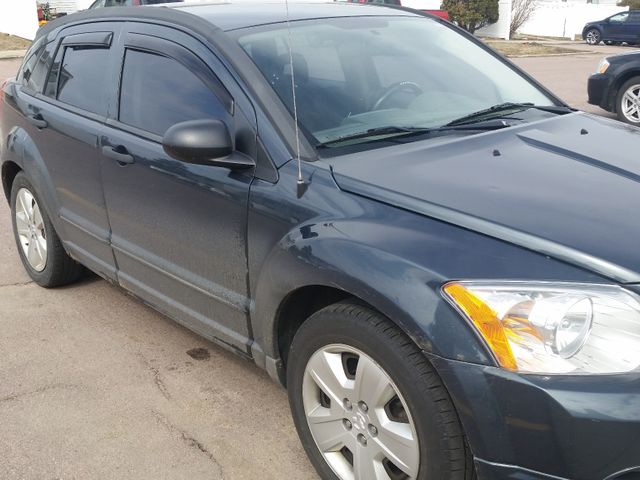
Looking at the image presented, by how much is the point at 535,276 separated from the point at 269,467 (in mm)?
1399

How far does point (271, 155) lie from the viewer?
2814 millimetres

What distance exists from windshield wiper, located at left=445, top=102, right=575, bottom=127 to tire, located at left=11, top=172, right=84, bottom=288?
255cm

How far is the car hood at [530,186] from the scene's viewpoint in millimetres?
2172

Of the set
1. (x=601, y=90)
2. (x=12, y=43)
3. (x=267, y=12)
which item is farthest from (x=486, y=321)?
(x=12, y=43)

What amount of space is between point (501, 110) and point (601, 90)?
7.27 metres

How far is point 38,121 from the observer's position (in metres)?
4.34

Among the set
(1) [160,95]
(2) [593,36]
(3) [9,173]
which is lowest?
(2) [593,36]

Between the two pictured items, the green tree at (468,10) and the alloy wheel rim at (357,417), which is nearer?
the alloy wheel rim at (357,417)

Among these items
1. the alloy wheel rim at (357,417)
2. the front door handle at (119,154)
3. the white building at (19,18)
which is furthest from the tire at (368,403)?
the white building at (19,18)

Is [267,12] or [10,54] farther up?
[267,12]

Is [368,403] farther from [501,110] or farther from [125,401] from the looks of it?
[501,110]

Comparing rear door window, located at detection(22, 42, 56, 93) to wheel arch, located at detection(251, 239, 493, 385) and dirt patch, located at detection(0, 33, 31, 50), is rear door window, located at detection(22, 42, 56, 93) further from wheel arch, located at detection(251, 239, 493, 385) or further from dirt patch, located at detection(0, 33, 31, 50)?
dirt patch, located at detection(0, 33, 31, 50)

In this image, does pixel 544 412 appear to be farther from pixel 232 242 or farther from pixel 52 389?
pixel 52 389

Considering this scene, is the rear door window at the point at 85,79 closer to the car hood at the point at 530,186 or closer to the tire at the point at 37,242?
the tire at the point at 37,242
